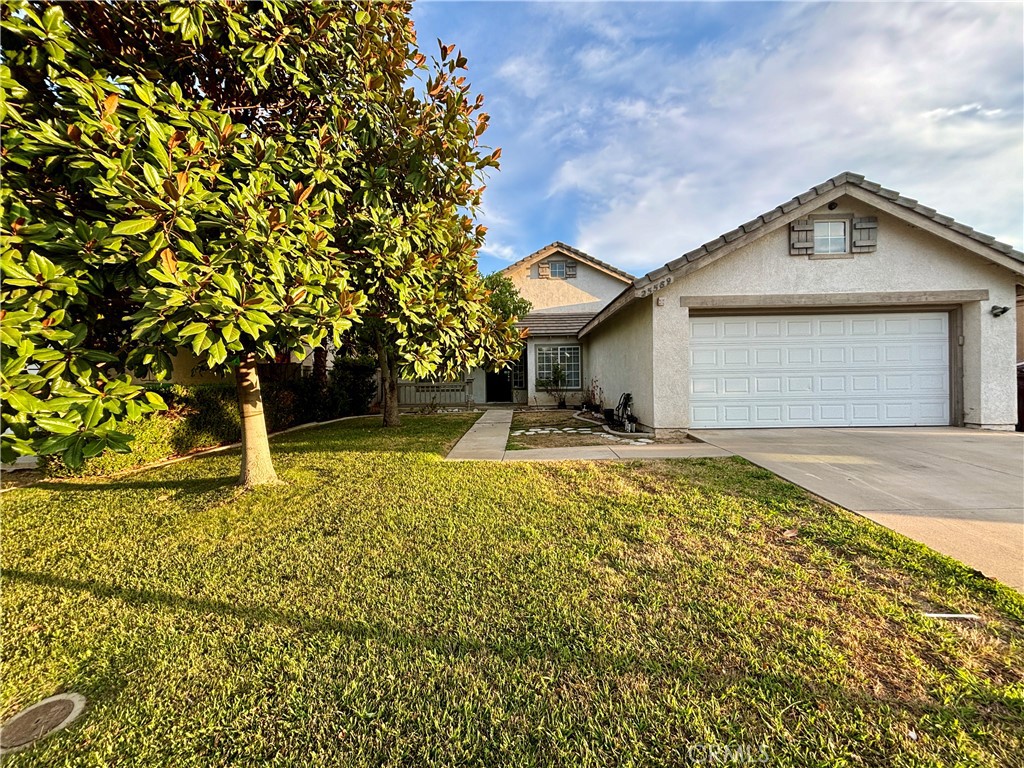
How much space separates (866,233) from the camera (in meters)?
8.76

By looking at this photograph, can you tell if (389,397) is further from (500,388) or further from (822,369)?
(822,369)

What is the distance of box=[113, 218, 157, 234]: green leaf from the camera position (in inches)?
102

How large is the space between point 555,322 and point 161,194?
17206 millimetres

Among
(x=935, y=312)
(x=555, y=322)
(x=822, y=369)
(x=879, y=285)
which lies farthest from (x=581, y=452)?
(x=555, y=322)

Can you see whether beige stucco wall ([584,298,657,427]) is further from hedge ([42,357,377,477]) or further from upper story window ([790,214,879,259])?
hedge ([42,357,377,477])

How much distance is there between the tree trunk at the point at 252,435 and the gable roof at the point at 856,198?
7252 millimetres

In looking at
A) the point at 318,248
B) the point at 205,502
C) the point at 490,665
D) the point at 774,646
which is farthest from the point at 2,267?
the point at 774,646

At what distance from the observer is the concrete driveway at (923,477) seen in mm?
3697

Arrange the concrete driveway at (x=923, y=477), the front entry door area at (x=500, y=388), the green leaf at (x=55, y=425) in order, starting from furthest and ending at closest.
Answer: the front entry door area at (x=500, y=388), the concrete driveway at (x=923, y=477), the green leaf at (x=55, y=425)

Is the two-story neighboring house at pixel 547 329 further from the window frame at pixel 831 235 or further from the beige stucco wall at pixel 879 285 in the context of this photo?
the window frame at pixel 831 235

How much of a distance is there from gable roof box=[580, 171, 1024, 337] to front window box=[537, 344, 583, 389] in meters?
9.93

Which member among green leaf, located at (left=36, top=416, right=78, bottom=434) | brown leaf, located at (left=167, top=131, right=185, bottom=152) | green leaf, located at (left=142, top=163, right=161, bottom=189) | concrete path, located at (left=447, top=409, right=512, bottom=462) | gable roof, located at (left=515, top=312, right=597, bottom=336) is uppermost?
gable roof, located at (left=515, top=312, right=597, bottom=336)

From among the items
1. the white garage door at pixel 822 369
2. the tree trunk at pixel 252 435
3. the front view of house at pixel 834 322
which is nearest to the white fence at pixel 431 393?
the front view of house at pixel 834 322

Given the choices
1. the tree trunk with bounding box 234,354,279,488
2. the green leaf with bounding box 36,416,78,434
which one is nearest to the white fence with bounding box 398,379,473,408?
the tree trunk with bounding box 234,354,279,488
